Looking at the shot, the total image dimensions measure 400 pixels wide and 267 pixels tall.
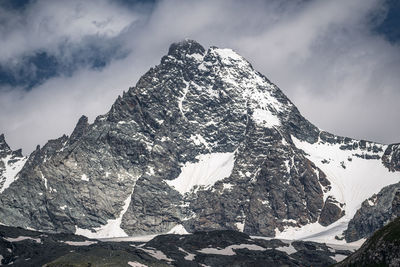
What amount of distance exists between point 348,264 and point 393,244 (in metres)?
22.6

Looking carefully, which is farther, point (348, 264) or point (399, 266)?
point (348, 264)

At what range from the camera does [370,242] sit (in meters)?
199

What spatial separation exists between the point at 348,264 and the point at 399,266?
98.9 feet

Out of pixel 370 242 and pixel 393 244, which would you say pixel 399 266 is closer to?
pixel 393 244

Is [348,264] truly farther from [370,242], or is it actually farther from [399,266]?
[399,266]

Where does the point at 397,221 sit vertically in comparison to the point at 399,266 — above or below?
above

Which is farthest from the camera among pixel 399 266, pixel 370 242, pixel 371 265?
pixel 370 242

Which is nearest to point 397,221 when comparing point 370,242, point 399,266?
point 370,242

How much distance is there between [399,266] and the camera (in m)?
171

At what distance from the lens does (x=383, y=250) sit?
186 metres

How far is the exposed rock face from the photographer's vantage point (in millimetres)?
178875

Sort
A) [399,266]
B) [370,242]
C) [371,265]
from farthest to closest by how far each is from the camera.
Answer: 1. [370,242]
2. [371,265]
3. [399,266]

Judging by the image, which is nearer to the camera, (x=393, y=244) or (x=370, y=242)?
(x=393, y=244)

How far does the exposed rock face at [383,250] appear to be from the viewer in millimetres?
178875
